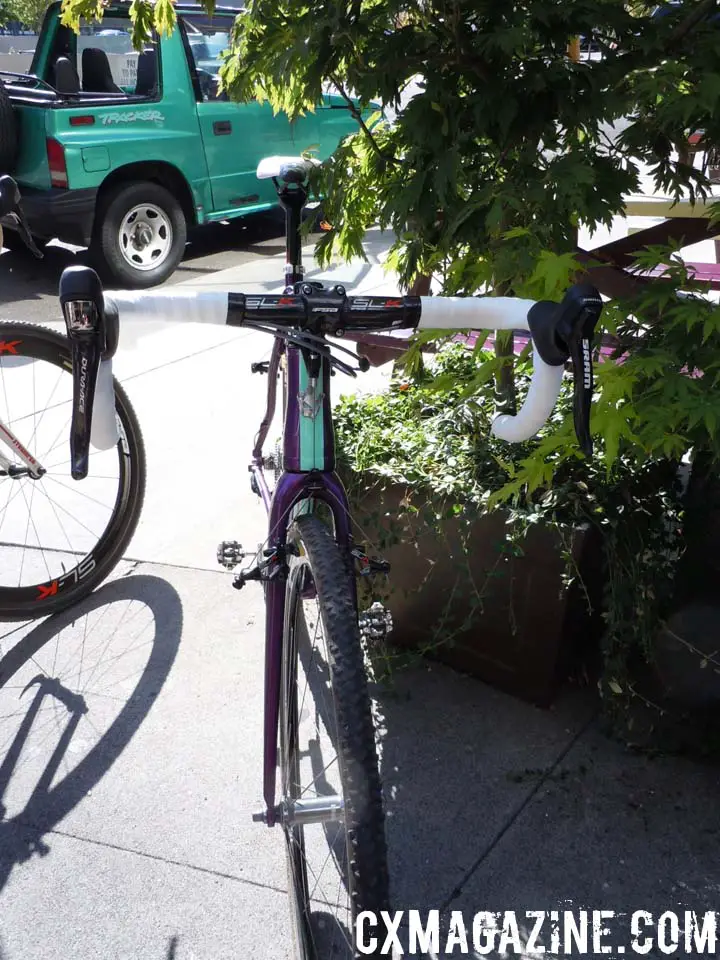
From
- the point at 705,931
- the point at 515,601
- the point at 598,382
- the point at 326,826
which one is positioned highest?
the point at 598,382

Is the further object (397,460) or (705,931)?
(397,460)

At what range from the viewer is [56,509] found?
4.27 metres

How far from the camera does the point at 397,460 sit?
3.05 m

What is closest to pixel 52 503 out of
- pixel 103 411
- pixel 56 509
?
pixel 56 509

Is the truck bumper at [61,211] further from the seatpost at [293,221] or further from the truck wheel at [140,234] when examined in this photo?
the seatpost at [293,221]

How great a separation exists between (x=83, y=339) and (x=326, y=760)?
1135 mm

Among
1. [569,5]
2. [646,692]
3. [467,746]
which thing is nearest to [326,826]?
[467,746]

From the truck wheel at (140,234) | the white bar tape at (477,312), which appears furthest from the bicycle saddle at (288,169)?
the truck wheel at (140,234)

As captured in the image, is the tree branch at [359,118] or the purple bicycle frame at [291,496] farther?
the tree branch at [359,118]

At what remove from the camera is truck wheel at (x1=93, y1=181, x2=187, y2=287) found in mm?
7902

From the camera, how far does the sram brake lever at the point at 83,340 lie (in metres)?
1.58

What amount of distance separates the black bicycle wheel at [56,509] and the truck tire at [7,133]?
128 inches

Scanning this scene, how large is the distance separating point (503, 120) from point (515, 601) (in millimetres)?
1380

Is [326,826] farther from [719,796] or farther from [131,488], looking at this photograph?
[131,488]
